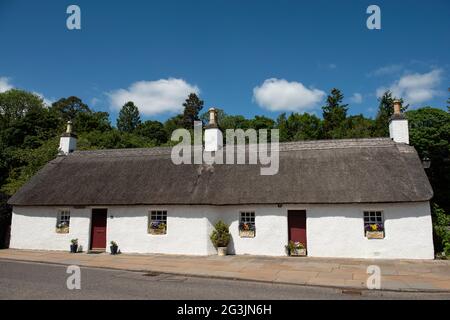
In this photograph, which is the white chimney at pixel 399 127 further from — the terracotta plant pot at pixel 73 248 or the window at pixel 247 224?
the terracotta plant pot at pixel 73 248

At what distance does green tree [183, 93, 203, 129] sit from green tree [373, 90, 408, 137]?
32.6m

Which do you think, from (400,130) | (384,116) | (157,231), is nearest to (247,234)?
(157,231)

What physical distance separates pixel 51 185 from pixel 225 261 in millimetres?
11232

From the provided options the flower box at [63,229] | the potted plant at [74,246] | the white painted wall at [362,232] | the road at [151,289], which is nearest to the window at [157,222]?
the potted plant at [74,246]

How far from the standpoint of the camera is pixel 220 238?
15805 millimetres

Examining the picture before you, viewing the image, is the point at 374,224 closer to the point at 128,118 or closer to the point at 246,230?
the point at 246,230

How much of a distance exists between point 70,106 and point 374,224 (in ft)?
195

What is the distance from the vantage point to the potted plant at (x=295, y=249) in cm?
1538

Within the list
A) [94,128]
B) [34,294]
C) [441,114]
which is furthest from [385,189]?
[94,128]

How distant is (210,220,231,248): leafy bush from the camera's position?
51.8 feet

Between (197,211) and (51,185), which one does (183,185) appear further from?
(51,185)

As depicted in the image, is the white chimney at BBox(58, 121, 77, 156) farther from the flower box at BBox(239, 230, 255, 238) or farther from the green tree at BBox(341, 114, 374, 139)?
the green tree at BBox(341, 114, 374, 139)

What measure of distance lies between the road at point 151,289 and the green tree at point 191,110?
172 feet

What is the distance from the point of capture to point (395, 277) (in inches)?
420
